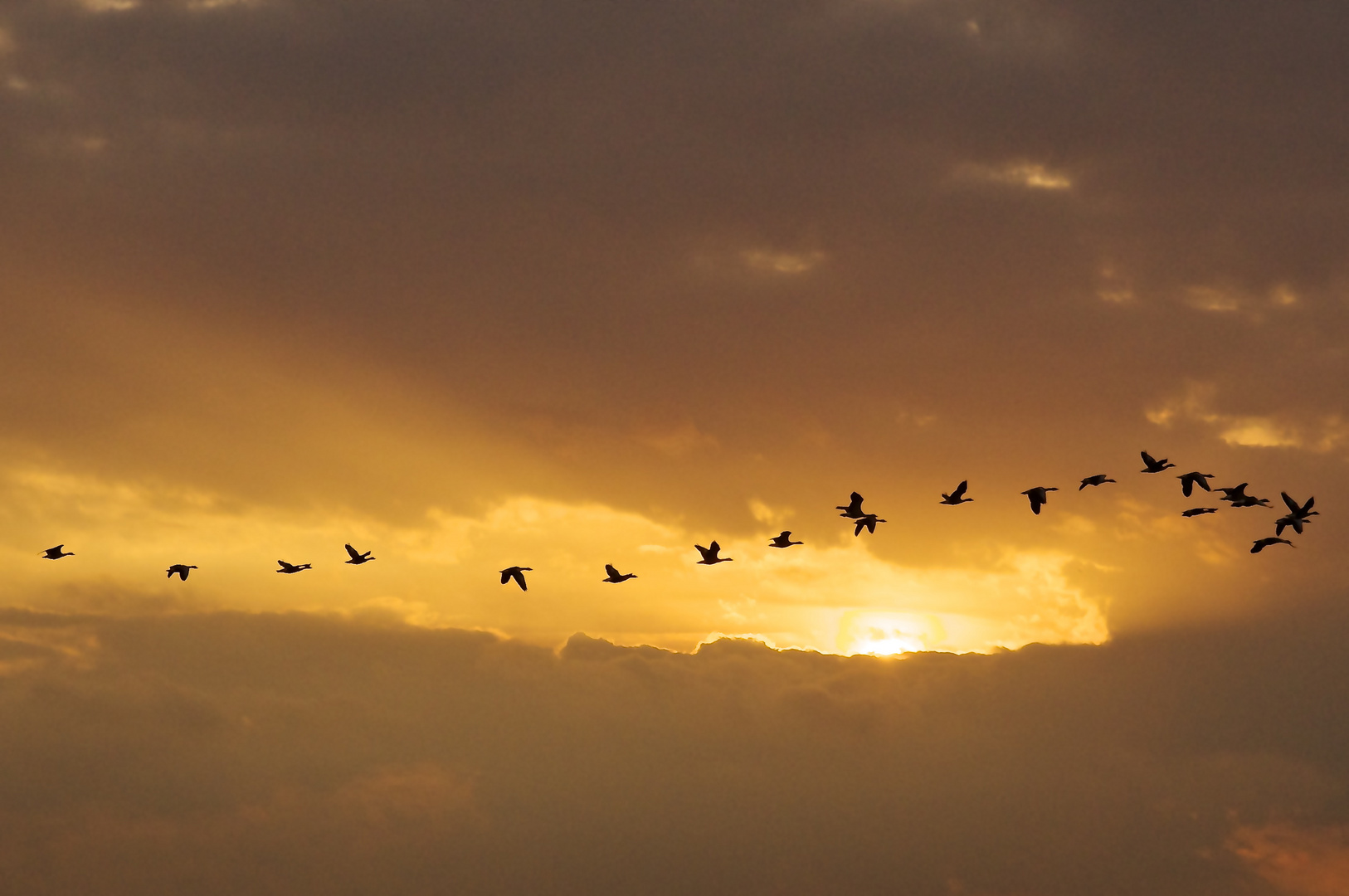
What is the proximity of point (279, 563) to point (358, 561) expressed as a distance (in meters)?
8.79

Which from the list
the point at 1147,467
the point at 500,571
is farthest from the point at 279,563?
the point at 1147,467

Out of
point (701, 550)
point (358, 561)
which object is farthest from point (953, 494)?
point (358, 561)

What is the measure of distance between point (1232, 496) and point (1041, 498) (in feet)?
51.2

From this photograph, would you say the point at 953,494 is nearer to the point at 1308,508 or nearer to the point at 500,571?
the point at 1308,508

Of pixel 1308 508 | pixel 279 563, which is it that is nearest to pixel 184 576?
pixel 279 563

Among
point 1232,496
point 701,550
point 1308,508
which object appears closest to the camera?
point 1308,508

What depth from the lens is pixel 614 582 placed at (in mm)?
137625

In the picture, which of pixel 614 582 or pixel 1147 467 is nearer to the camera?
pixel 1147 467

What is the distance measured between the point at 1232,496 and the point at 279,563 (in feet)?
289

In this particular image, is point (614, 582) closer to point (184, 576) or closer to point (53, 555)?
point (184, 576)

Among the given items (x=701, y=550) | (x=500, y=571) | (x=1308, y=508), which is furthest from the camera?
(x=701, y=550)

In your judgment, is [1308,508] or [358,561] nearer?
[1308,508]

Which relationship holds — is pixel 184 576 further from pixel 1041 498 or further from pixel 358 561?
pixel 1041 498

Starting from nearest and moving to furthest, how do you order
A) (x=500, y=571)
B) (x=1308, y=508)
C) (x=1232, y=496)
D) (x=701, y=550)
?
(x=1308, y=508) < (x=1232, y=496) < (x=500, y=571) < (x=701, y=550)
